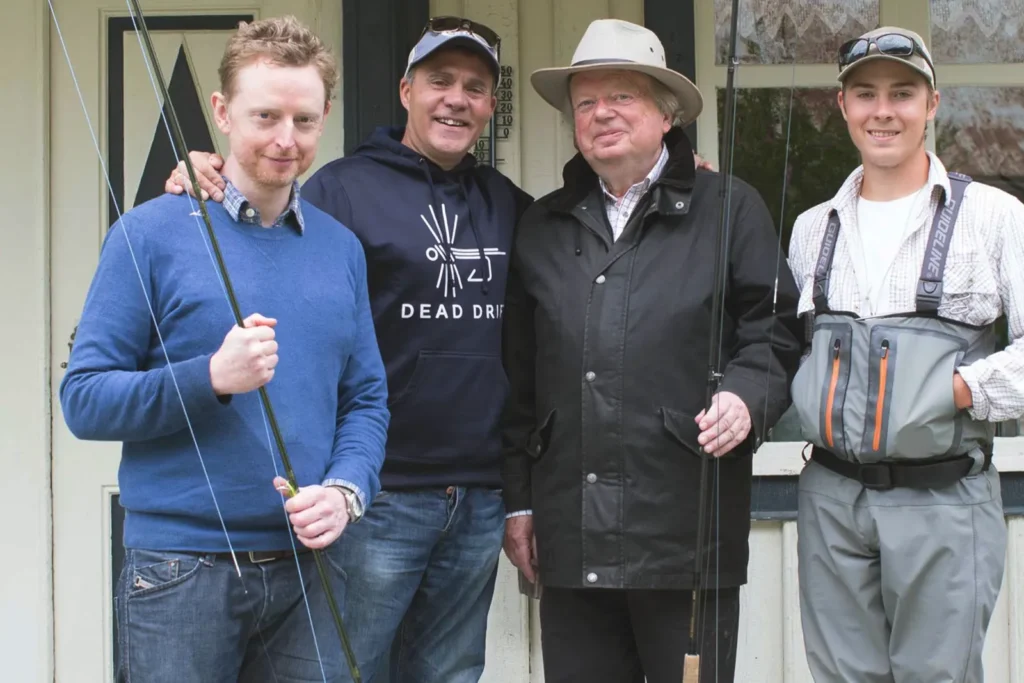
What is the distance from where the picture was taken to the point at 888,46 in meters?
2.52

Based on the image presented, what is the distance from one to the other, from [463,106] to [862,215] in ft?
3.06

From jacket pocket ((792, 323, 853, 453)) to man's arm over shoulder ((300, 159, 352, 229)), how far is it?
1050 mm

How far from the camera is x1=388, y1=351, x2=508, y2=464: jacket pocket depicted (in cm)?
278

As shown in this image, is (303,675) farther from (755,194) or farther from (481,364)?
(755,194)

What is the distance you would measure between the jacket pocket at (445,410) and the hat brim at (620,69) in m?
0.66

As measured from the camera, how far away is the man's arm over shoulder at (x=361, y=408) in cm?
228

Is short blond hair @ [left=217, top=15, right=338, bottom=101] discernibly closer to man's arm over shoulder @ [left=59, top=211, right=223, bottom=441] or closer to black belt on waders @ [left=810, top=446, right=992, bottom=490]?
man's arm over shoulder @ [left=59, top=211, right=223, bottom=441]

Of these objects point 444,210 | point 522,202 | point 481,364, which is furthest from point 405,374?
point 522,202

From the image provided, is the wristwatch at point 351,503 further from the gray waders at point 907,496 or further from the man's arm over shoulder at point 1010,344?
the man's arm over shoulder at point 1010,344

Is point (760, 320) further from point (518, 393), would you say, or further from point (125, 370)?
point (125, 370)

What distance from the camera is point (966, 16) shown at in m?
3.88

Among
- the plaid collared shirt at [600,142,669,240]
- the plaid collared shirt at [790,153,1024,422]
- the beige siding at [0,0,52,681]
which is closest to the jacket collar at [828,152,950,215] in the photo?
the plaid collared shirt at [790,153,1024,422]

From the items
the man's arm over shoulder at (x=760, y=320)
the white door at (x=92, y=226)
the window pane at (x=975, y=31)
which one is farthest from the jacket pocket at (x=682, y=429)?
the window pane at (x=975, y=31)

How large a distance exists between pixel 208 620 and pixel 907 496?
1.36 metres
